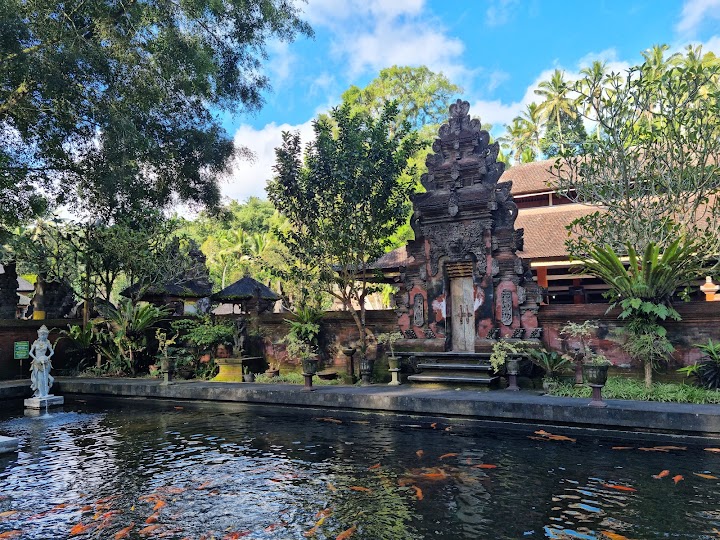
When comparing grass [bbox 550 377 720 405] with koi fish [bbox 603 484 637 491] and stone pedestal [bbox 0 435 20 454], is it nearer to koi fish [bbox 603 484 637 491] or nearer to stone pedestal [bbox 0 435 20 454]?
koi fish [bbox 603 484 637 491]

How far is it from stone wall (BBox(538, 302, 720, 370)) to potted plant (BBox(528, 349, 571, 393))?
0.53 metres

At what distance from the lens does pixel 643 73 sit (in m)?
11.0

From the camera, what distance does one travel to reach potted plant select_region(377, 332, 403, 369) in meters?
13.5

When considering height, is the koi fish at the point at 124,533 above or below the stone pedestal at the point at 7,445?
below

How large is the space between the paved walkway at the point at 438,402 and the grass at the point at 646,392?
1.58 feet

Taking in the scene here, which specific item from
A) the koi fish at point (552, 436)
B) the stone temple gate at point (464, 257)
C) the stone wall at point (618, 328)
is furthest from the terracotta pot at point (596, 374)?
the stone temple gate at point (464, 257)

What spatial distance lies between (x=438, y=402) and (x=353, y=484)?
4.51 metres

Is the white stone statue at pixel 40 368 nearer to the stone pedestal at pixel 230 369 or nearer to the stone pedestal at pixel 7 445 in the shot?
the stone pedestal at pixel 230 369

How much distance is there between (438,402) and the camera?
34.9 feet

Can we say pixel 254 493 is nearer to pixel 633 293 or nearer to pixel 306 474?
pixel 306 474

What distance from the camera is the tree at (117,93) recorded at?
536 inches

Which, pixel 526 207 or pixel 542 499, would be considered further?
pixel 526 207

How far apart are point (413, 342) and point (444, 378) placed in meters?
1.54

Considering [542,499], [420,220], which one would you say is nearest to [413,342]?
[420,220]
